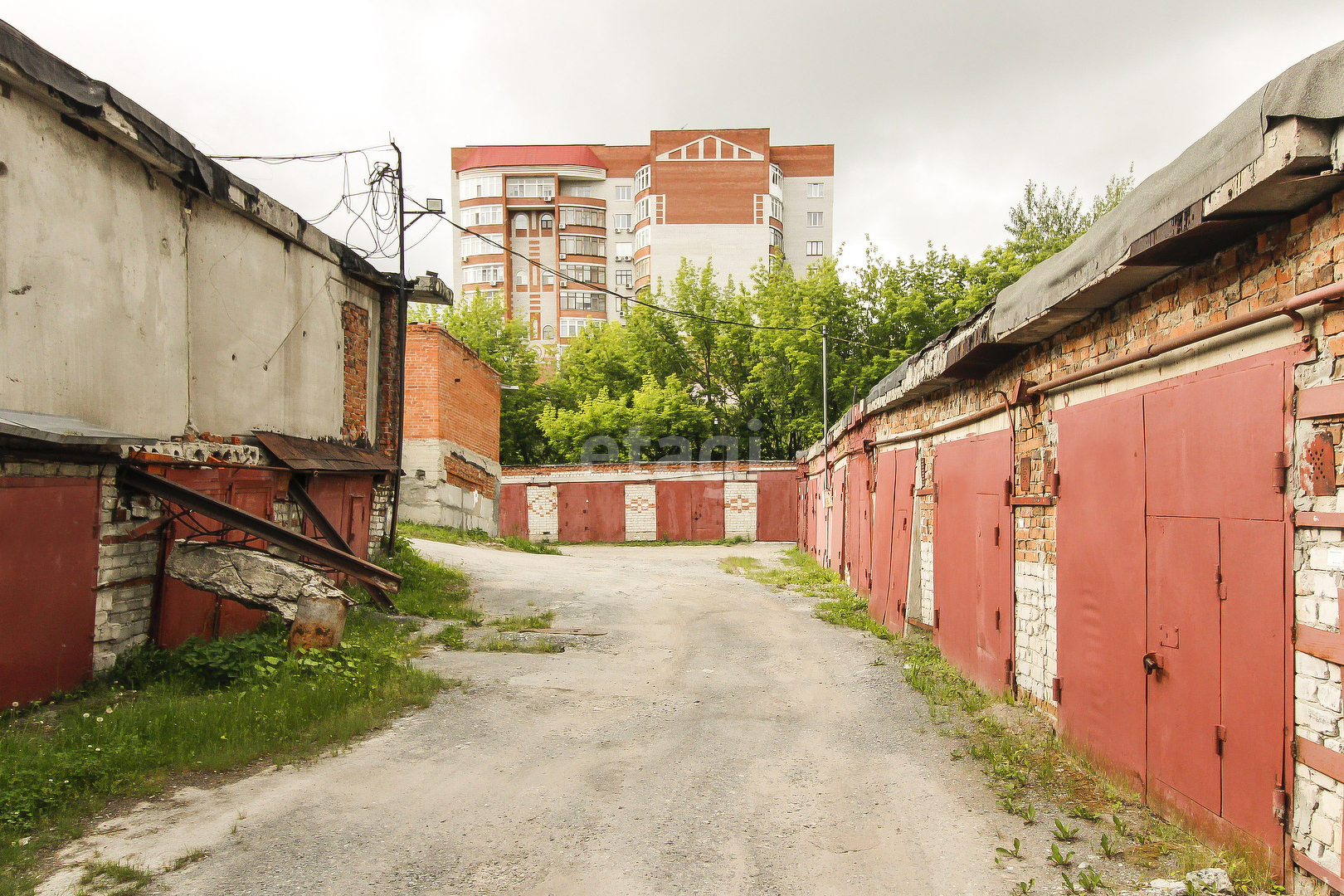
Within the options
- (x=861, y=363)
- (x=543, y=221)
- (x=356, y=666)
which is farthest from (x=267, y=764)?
(x=543, y=221)

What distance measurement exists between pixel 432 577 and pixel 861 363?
1959 cm

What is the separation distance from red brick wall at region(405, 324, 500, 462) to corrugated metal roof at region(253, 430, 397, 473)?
7.06m

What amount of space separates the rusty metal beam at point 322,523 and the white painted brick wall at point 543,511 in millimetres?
18004

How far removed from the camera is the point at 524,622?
33.6ft

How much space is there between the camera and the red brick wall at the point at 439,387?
19484 millimetres

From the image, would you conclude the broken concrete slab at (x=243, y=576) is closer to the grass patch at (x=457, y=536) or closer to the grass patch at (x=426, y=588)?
the grass patch at (x=426, y=588)

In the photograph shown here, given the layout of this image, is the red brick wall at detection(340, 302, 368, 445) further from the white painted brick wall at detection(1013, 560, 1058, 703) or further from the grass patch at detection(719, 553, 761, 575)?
the white painted brick wall at detection(1013, 560, 1058, 703)

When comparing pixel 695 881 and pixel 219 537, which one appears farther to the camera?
pixel 219 537

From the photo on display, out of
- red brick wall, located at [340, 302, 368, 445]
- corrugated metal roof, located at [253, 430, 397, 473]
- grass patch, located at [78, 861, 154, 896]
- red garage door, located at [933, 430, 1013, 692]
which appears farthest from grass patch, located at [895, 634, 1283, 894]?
red brick wall, located at [340, 302, 368, 445]

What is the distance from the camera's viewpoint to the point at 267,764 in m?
5.09

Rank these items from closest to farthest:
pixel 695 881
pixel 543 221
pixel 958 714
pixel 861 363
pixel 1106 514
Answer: pixel 695 881 < pixel 1106 514 < pixel 958 714 < pixel 861 363 < pixel 543 221

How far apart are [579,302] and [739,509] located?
80.6ft

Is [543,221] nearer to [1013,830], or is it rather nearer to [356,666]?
[356,666]

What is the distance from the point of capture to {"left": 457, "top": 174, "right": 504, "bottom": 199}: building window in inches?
1877
